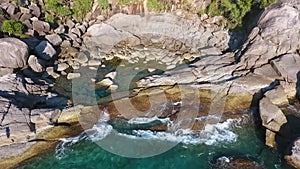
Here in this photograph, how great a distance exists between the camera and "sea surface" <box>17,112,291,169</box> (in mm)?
20406

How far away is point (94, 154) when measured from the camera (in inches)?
834

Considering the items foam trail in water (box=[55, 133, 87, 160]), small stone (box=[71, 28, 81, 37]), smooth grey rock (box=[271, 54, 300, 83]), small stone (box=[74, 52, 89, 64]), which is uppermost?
small stone (box=[71, 28, 81, 37])

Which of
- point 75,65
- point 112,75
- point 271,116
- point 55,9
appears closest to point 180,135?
point 271,116

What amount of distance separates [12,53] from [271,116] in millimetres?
20337

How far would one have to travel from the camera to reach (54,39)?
3256 cm

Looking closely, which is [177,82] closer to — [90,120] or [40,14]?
[90,120]

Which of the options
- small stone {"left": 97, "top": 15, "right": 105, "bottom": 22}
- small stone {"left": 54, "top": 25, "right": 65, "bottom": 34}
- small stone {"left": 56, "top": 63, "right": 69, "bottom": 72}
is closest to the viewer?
small stone {"left": 56, "top": 63, "right": 69, "bottom": 72}

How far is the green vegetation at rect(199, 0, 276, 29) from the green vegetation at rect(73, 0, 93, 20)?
13.4 meters

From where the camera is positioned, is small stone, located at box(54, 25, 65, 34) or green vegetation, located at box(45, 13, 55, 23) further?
green vegetation, located at box(45, 13, 55, 23)

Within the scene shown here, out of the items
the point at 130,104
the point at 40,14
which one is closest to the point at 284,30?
the point at 130,104

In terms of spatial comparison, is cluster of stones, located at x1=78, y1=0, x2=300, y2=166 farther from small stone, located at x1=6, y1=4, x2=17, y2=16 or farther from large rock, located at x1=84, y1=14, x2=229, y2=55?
small stone, located at x1=6, y1=4, x2=17, y2=16

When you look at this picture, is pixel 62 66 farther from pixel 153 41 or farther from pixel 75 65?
pixel 153 41

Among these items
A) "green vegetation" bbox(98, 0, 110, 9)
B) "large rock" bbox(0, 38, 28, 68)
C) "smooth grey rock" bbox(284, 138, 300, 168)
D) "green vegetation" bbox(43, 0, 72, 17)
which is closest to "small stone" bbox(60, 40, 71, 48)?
"green vegetation" bbox(43, 0, 72, 17)

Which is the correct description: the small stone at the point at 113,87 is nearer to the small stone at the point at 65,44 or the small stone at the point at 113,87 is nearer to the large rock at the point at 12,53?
the large rock at the point at 12,53
